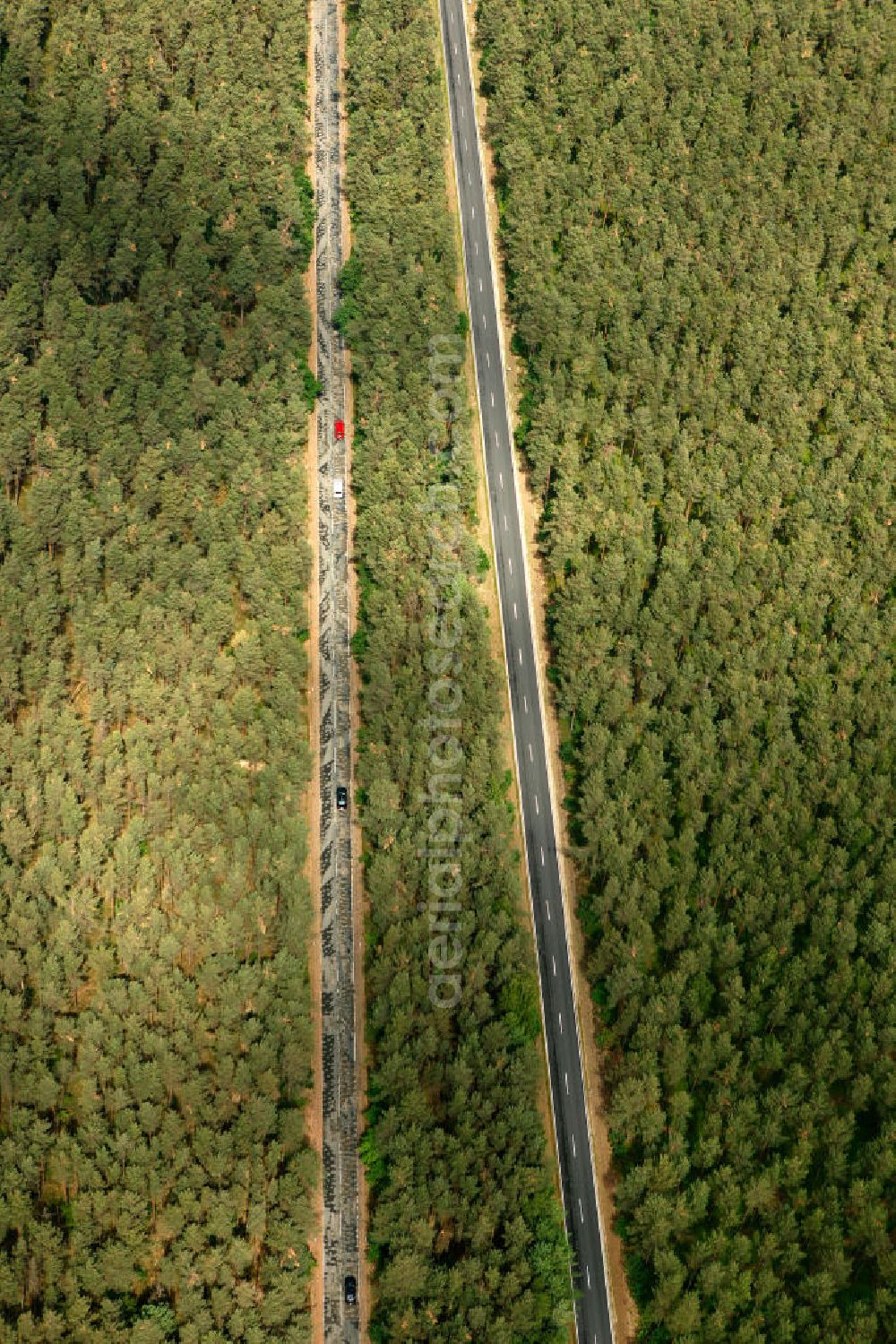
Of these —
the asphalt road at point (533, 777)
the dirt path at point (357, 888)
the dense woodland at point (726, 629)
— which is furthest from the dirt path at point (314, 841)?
the dense woodland at point (726, 629)

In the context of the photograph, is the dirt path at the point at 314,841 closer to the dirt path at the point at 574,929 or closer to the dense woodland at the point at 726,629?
the dirt path at the point at 574,929

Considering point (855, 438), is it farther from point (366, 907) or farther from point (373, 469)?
point (366, 907)

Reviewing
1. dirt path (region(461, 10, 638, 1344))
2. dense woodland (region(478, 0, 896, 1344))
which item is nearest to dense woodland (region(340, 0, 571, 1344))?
dirt path (region(461, 10, 638, 1344))

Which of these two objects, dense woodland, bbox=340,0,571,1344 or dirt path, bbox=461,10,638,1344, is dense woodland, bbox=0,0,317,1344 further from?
dirt path, bbox=461,10,638,1344

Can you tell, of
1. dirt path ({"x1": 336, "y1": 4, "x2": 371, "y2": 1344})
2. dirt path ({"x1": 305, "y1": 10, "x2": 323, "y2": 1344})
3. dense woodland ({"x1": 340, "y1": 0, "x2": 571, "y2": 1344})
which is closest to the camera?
dense woodland ({"x1": 340, "y1": 0, "x2": 571, "y2": 1344})

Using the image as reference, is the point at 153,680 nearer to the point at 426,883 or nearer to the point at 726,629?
the point at 426,883

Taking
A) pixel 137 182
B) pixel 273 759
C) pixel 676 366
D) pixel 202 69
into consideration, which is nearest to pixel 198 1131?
pixel 273 759
